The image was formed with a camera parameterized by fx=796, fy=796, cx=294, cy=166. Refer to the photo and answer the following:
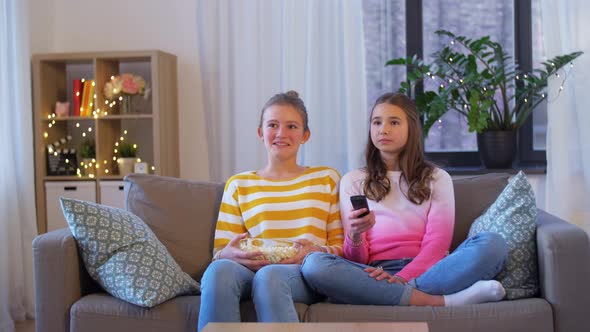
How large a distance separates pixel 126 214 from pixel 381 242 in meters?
0.86

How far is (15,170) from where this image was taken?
3.88 meters

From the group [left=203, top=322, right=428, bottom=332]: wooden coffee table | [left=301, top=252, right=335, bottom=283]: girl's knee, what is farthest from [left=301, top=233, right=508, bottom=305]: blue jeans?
[left=203, top=322, right=428, bottom=332]: wooden coffee table

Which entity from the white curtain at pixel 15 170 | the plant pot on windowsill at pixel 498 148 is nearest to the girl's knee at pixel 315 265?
the plant pot on windowsill at pixel 498 148

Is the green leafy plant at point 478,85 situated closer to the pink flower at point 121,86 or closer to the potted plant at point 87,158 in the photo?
the pink flower at point 121,86

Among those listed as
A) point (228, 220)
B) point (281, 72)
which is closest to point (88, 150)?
point (281, 72)

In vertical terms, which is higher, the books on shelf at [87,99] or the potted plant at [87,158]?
the books on shelf at [87,99]

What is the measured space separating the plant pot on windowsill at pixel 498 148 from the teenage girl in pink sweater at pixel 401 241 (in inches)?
48.5

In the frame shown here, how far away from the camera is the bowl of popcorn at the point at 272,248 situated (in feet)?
8.40

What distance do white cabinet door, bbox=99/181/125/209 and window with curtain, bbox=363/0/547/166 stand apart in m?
1.39

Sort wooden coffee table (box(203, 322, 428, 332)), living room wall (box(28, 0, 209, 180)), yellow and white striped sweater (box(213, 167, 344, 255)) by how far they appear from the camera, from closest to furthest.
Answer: wooden coffee table (box(203, 322, 428, 332)), yellow and white striped sweater (box(213, 167, 344, 255)), living room wall (box(28, 0, 209, 180))

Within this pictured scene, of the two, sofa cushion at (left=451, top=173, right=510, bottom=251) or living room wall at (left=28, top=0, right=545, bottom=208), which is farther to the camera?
living room wall at (left=28, top=0, right=545, bottom=208)

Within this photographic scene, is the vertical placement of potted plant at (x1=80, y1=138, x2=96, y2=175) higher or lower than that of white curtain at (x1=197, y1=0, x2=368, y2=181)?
lower

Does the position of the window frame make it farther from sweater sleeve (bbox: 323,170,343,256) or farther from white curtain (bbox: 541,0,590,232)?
sweater sleeve (bbox: 323,170,343,256)

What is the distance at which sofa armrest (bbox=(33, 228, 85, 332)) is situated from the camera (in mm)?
2475
